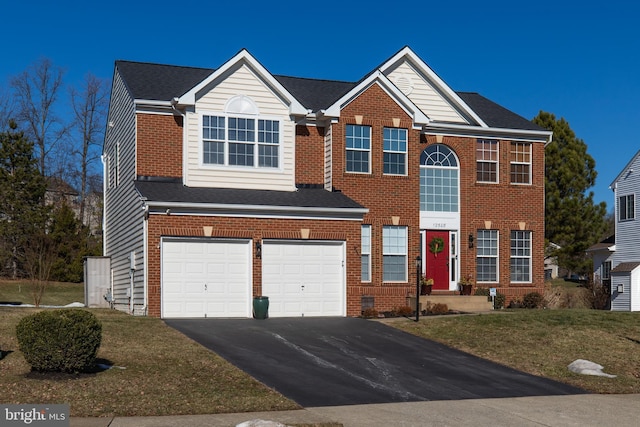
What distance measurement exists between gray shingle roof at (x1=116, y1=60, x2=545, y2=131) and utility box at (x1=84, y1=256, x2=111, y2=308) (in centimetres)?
770

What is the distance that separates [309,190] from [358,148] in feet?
7.86

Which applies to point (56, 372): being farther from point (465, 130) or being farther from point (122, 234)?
point (465, 130)

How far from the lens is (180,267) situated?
23172mm

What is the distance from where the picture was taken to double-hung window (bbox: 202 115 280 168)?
2562 centimetres

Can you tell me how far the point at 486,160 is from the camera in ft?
99.3

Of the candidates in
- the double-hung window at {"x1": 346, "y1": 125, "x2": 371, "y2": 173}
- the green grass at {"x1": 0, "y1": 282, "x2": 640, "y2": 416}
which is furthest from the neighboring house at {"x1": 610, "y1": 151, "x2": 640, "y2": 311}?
the double-hung window at {"x1": 346, "y1": 125, "x2": 371, "y2": 173}

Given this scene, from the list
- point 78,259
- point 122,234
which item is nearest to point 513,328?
point 122,234

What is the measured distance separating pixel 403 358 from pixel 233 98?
11.6 metres

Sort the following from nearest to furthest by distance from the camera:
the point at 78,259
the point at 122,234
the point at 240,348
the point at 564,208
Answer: the point at 240,348 → the point at 122,234 → the point at 78,259 → the point at 564,208

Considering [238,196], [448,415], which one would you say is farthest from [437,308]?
[448,415]

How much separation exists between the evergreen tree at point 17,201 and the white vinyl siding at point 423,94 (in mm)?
24563

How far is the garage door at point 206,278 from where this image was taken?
23.0 meters

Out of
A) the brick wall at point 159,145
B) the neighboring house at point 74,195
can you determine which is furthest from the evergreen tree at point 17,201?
the brick wall at point 159,145

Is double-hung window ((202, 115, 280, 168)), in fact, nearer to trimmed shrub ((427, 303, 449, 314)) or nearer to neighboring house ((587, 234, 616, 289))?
trimmed shrub ((427, 303, 449, 314))
